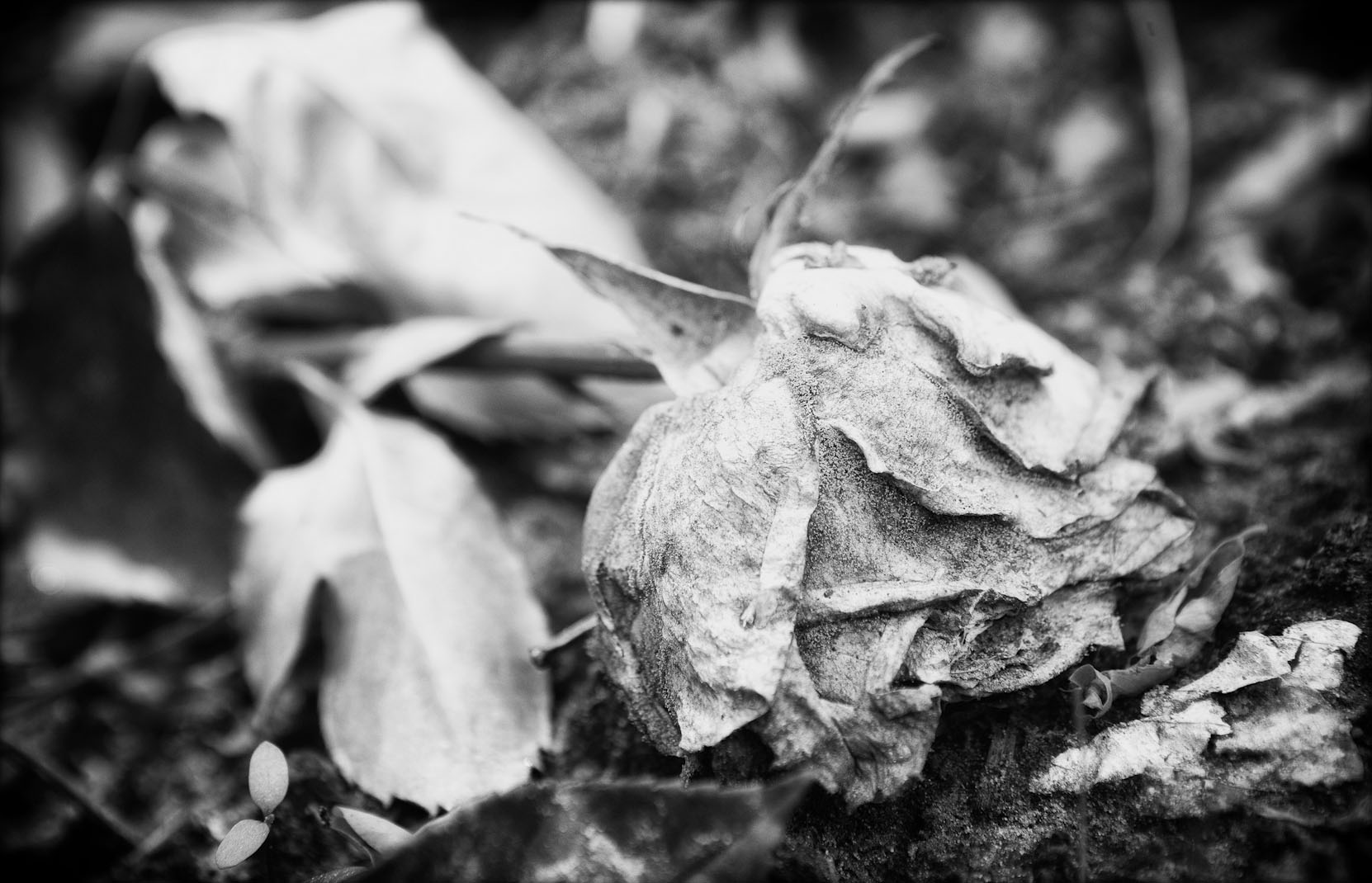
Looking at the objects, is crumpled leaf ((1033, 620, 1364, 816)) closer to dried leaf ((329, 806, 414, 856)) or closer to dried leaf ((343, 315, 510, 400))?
dried leaf ((329, 806, 414, 856))

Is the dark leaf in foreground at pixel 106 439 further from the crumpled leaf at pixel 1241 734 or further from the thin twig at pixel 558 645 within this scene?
the crumpled leaf at pixel 1241 734

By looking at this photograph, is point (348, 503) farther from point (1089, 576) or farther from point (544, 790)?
point (1089, 576)

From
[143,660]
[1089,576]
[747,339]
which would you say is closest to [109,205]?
[143,660]

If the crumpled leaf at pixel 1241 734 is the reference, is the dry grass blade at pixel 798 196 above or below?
above

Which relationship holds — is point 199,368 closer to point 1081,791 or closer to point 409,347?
point 409,347

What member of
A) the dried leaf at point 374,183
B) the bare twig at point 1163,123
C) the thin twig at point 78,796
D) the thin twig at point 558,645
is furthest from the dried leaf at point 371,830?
the bare twig at point 1163,123
